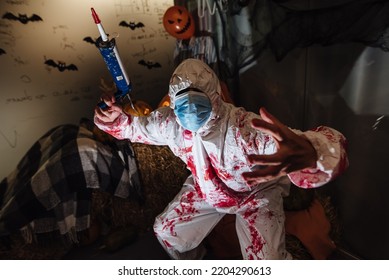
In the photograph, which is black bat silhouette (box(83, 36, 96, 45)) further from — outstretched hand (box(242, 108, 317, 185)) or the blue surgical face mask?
outstretched hand (box(242, 108, 317, 185))

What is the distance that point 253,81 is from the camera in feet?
6.59

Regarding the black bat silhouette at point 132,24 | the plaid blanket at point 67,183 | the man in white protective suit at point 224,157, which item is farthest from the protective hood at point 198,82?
the black bat silhouette at point 132,24

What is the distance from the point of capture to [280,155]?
797 mm

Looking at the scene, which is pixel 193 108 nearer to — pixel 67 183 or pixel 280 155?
pixel 280 155

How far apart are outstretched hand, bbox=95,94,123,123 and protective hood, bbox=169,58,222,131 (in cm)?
30

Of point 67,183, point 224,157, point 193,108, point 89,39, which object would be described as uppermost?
point 89,39

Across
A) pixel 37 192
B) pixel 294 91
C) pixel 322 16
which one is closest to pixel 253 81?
pixel 294 91

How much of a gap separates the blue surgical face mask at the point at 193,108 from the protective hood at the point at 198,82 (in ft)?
0.12

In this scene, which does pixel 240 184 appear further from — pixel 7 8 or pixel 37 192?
pixel 7 8

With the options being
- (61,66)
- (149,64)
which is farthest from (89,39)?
(149,64)

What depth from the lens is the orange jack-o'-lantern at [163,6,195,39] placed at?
6.30 feet

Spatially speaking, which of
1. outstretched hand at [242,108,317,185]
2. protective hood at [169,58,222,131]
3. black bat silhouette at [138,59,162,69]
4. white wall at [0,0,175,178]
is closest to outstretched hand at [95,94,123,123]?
protective hood at [169,58,222,131]

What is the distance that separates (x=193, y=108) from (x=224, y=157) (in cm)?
26
